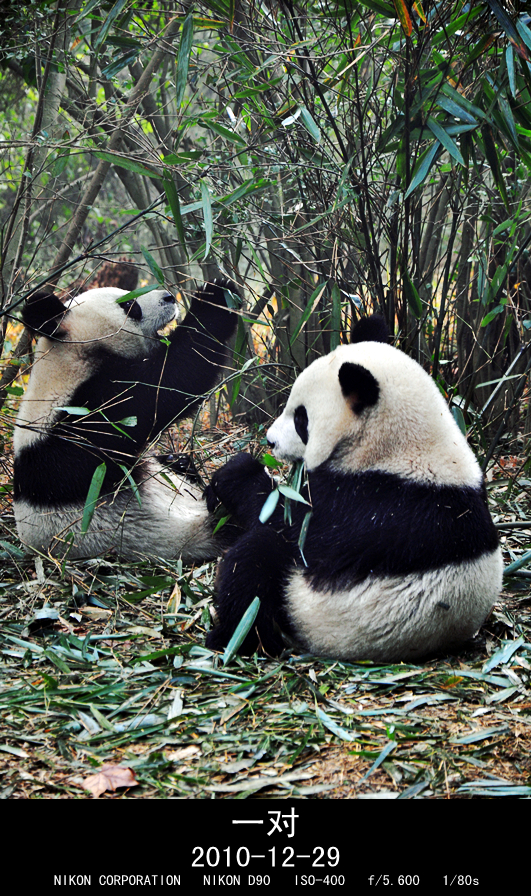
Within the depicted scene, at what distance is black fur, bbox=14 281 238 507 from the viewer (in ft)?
10.6

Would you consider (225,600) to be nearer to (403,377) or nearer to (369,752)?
(369,752)

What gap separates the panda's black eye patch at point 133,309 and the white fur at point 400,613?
6.04 feet

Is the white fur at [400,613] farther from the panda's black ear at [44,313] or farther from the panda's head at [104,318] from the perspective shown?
the panda's black ear at [44,313]

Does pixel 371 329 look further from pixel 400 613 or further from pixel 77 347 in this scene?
pixel 77 347

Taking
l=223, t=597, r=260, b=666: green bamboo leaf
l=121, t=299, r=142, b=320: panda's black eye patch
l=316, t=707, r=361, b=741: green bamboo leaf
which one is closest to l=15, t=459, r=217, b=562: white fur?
l=121, t=299, r=142, b=320: panda's black eye patch

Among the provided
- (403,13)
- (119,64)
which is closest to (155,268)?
(119,64)

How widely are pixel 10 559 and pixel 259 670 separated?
1623 mm

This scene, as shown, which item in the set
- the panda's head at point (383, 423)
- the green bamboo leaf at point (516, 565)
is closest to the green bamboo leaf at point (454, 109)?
the panda's head at point (383, 423)

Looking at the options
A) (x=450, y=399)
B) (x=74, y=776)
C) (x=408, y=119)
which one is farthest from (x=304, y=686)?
(x=408, y=119)

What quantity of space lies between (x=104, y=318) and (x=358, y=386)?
5.52ft

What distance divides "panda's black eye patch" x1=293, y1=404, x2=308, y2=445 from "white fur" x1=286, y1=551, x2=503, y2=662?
1.85 feet

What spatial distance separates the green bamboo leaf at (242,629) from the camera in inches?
89.1

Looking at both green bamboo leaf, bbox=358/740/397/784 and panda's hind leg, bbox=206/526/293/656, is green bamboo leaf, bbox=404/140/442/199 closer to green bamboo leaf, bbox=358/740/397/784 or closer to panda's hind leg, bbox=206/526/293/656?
panda's hind leg, bbox=206/526/293/656
